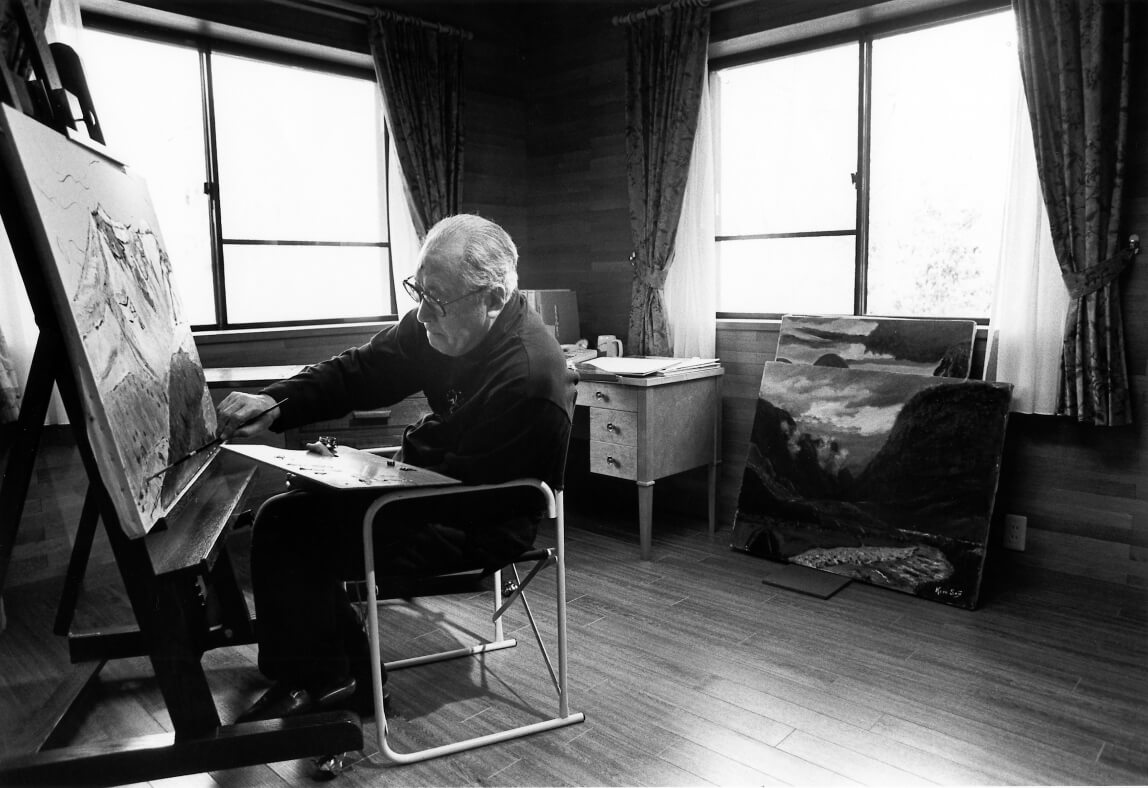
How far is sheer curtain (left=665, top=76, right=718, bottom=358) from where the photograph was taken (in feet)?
12.4

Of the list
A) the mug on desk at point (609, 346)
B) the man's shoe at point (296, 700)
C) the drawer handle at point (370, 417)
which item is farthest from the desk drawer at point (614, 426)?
the man's shoe at point (296, 700)

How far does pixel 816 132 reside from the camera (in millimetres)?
3609

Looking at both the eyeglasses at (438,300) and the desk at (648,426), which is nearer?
the eyeglasses at (438,300)

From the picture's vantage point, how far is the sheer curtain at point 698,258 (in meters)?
3.78

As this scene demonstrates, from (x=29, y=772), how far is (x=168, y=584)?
47cm

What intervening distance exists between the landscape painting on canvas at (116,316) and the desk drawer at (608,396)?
1.69 meters

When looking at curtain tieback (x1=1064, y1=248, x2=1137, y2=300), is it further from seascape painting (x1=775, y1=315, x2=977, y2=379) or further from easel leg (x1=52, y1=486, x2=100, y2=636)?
easel leg (x1=52, y1=486, x2=100, y2=636)

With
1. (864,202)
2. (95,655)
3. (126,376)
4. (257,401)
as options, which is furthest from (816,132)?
(95,655)

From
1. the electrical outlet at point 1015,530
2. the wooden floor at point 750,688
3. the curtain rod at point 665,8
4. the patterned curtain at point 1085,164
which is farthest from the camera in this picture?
the curtain rod at point 665,8

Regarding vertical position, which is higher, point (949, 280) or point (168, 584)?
point (949, 280)

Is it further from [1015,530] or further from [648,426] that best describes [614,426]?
[1015,530]

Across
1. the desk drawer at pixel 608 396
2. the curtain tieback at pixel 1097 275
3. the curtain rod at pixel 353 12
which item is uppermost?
the curtain rod at pixel 353 12

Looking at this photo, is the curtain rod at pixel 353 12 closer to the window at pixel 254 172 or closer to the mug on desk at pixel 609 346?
the window at pixel 254 172

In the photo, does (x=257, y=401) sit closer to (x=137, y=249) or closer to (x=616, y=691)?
(x=137, y=249)
